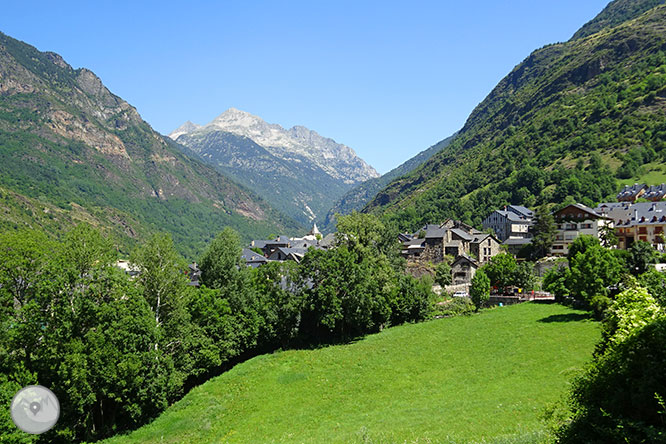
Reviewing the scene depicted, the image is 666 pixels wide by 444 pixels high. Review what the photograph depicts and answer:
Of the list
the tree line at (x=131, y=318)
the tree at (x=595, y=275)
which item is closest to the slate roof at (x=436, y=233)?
the tree at (x=595, y=275)

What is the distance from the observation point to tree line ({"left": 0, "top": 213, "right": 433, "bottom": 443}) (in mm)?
30761

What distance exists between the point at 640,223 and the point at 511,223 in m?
35.0

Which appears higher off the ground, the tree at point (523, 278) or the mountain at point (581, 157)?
the mountain at point (581, 157)

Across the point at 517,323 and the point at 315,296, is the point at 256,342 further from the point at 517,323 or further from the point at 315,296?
the point at 517,323

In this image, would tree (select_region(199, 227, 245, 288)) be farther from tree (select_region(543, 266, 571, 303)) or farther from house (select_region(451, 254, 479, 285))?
house (select_region(451, 254, 479, 285))

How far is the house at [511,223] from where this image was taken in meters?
115

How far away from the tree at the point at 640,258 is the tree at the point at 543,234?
2879 centimetres

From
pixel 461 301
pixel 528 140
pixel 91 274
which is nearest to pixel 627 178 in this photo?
pixel 528 140

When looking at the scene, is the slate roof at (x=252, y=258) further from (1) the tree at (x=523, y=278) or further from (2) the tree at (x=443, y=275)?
(1) the tree at (x=523, y=278)

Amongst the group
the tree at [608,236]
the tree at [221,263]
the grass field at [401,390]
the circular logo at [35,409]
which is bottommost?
the grass field at [401,390]

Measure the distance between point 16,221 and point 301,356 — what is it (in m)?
148

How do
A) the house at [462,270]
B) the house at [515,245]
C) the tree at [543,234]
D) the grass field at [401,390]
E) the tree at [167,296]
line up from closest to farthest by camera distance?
the grass field at [401,390] < the tree at [167,296] < the house at [462,270] < the tree at [543,234] < the house at [515,245]

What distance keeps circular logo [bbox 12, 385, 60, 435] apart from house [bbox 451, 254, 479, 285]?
66.2 meters

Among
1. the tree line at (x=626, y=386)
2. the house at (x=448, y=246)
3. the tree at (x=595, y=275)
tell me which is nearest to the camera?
the tree line at (x=626, y=386)
